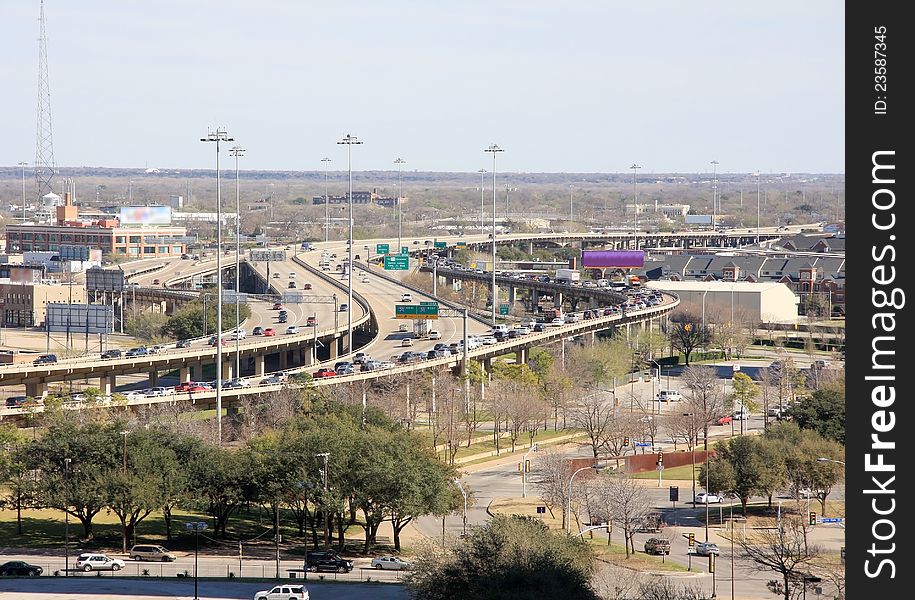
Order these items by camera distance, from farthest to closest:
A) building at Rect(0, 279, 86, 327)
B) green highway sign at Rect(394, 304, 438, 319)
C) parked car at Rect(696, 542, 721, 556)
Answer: building at Rect(0, 279, 86, 327), green highway sign at Rect(394, 304, 438, 319), parked car at Rect(696, 542, 721, 556)

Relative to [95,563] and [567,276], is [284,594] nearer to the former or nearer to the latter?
[95,563]

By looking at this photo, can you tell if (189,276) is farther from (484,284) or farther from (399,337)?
(399,337)

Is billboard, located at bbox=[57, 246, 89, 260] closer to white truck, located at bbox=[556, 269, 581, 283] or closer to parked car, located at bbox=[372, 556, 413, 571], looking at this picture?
white truck, located at bbox=[556, 269, 581, 283]

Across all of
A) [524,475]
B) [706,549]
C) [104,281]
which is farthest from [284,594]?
[104,281]

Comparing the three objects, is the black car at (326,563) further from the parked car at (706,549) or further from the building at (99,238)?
the building at (99,238)

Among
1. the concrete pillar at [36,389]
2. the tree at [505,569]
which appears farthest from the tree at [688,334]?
the tree at [505,569]

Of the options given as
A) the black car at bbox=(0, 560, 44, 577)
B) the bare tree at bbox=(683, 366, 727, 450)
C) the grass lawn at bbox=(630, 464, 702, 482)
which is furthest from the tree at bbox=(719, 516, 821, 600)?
the black car at bbox=(0, 560, 44, 577)

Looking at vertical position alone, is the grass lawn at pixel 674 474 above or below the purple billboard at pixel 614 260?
below
